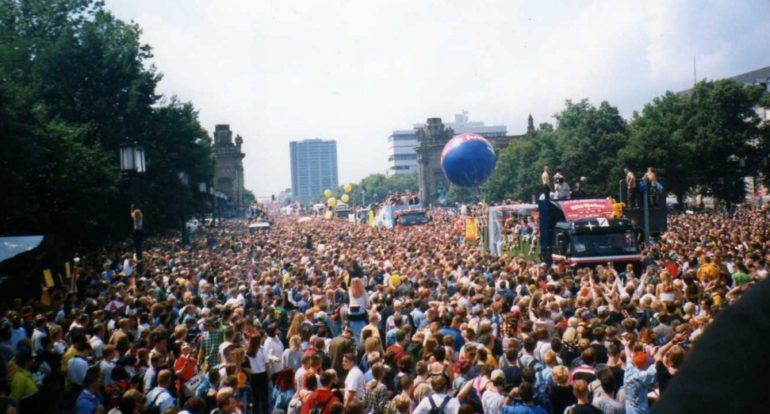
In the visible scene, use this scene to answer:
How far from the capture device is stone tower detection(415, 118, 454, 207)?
155375 millimetres

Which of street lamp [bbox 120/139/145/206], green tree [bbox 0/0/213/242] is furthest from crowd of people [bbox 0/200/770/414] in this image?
green tree [bbox 0/0/213/242]

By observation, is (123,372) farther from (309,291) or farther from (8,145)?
(8,145)

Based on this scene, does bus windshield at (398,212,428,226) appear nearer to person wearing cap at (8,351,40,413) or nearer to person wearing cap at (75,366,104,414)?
person wearing cap at (8,351,40,413)

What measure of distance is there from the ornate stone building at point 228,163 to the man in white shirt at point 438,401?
148 m

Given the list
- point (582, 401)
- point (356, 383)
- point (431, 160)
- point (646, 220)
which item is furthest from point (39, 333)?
point (431, 160)

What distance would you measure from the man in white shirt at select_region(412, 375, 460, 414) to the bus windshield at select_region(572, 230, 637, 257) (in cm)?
1537

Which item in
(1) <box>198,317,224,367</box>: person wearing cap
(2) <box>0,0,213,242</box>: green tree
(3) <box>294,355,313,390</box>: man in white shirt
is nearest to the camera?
(3) <box>294,355,313,390</box>: man in white shirt

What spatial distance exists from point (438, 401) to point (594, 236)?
15.9 meters

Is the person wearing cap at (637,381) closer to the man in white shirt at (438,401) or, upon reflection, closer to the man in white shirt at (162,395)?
the man in white shirt at (438,401)

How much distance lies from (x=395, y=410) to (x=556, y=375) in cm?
188

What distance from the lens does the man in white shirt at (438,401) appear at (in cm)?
828

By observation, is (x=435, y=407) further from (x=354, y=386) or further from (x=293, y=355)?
(x=293, y=355)

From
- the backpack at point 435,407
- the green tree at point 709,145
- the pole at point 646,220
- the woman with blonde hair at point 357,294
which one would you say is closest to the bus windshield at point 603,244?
the pole at point 646,220

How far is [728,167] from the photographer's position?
62.3 m
